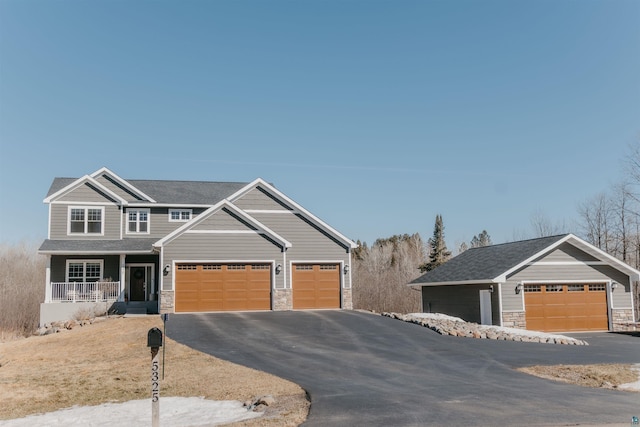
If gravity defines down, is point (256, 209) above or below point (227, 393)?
above

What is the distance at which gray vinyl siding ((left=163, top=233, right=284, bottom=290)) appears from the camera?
27.6 meters

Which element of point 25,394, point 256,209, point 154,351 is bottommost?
point 25,394

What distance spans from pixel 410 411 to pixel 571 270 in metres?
21.6

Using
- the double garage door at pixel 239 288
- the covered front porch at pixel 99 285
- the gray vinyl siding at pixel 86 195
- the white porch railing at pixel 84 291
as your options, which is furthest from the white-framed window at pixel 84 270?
the double garage door at pixel 239 288

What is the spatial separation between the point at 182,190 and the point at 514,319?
20.0 m

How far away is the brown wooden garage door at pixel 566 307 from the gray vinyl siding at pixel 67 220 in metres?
21.7

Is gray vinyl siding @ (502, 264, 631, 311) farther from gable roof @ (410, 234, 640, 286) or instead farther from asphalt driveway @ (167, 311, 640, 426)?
asphalt driveway @ (167, 311, 640, 426)

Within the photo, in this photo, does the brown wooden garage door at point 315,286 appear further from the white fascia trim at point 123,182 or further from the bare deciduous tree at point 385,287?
the bare deciduous tree at point 385,287

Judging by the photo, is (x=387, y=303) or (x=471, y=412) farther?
(x=387, y=303)

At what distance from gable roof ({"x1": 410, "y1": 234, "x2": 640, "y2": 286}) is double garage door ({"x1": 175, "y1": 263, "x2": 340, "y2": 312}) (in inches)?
281

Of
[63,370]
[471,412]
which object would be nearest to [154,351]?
[471,412]

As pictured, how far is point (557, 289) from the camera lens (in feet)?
95.1

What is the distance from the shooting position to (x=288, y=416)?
1036 cm

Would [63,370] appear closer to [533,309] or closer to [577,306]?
[533,309]
